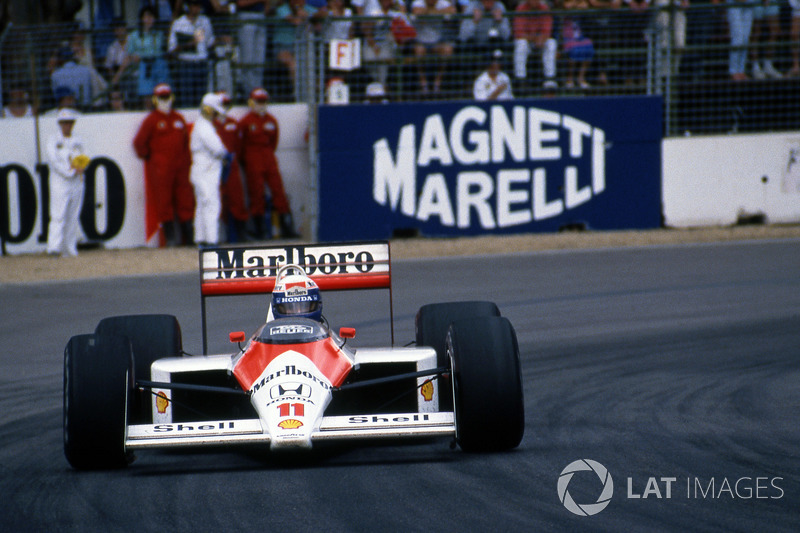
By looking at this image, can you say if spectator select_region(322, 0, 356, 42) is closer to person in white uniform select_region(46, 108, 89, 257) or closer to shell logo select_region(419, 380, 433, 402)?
person in white uniform select_region(46, 108, 89, 257)

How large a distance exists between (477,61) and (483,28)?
529 mm

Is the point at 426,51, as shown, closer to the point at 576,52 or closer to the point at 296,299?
the point at 576,52

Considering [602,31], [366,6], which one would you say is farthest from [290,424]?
[366,6]

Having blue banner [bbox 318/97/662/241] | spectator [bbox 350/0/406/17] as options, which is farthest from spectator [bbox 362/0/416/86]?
spectator [bbox 350/0/406/17]

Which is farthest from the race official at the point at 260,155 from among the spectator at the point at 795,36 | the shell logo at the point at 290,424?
the shell logo at the point at 290,424

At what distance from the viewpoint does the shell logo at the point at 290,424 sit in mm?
6164

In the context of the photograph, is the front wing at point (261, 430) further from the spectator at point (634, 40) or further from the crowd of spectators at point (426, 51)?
the spectator at point (634, 40)

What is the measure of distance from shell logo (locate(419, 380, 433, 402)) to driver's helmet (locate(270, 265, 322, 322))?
816 mm

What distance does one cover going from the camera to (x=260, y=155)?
1698 centimetres

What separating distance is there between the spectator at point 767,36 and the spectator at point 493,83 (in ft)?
11.5

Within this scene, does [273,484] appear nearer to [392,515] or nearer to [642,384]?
[392,515]

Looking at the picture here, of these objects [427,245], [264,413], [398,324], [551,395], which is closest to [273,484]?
[264,413]

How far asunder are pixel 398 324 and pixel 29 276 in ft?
18.2

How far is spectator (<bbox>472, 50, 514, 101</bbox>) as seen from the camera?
56.4ft
